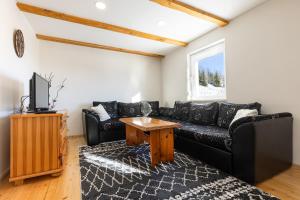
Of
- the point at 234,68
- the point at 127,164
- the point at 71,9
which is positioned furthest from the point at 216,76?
the point at 71,9

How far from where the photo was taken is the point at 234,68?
304 centimetres

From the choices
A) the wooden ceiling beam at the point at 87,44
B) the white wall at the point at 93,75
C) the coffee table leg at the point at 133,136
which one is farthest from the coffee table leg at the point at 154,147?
the wooden ceiling beam at the point at 87,44

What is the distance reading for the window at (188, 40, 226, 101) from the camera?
3.45 meters

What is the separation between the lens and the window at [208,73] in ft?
11.3

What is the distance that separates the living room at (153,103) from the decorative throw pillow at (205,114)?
0.07 ft

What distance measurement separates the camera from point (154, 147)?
2256 mm

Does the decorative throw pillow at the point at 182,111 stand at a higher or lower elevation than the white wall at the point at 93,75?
lower

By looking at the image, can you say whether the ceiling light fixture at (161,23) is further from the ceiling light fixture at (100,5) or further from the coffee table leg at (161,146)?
the coffee table leg at (161,146)

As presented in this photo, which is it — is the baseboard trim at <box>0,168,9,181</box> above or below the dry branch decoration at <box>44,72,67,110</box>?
below

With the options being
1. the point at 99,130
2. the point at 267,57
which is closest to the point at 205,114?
the point at 267,57

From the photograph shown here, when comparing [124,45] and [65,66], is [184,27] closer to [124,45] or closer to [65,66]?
[124,45]

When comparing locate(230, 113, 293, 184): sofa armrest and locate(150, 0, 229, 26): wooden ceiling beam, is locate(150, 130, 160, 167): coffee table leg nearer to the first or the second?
locate(230, 113, 293, 184): sofa armrest

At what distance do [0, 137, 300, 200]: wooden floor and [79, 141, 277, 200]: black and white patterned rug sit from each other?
12 cm

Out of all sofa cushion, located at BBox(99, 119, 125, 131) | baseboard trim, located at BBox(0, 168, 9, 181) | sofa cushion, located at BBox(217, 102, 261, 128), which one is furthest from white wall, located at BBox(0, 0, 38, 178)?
sofa cushion, located at BBox(217, 102, 261, 128)
